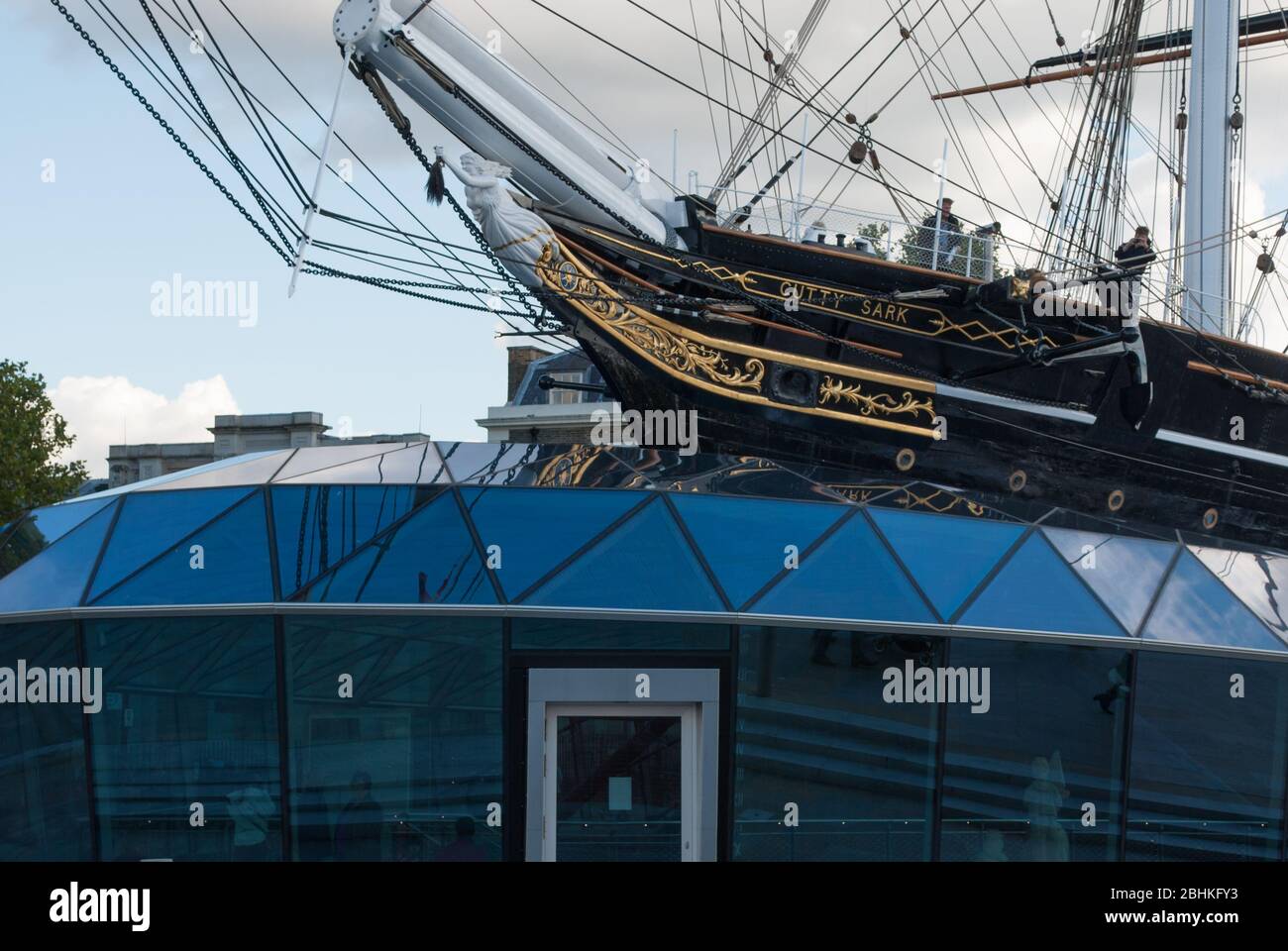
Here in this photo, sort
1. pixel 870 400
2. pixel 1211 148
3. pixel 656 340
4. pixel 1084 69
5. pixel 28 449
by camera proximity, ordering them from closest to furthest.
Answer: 1. pixel 656 340
2. pixel 870 400
3. pixel 1211 148
4. pixel 1084 69
5. pixel 28 449

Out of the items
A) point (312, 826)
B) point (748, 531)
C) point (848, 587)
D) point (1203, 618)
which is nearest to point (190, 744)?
point (312, 826)

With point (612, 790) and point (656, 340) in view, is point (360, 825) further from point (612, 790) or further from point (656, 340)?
point (656, 340)

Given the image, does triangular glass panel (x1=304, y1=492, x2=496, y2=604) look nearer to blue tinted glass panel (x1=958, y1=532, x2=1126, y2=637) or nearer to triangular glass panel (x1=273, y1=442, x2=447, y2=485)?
triangular glass panel (x1=273, y1=442, x2=447, y2=485)

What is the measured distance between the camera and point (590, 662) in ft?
42.9

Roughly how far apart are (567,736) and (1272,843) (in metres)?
6.58

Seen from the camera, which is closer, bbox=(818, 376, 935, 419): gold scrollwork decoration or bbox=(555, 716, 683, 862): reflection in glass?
bbox=(555, 716, 683, 862): reflection in glass

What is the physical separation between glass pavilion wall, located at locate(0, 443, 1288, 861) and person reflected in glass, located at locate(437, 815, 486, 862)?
0.12ft

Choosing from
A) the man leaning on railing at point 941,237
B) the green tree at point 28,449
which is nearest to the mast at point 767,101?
the man leaning on railing at point 941,237

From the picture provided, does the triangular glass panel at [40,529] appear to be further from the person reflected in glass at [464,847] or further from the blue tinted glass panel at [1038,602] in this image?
the blue tinted glass panel at [1038,602]

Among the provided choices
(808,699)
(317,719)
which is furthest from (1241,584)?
(317,719)

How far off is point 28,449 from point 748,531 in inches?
1210

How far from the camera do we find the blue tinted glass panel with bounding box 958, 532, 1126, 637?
1398 centimetres

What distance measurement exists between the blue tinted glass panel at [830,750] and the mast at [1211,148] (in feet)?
42.0

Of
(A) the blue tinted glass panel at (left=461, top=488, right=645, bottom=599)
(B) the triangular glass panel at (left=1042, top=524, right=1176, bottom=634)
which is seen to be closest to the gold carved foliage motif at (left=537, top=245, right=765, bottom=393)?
(A) the blue tinted glass panel at (left=461, top=488, right=645, bottom=599)
